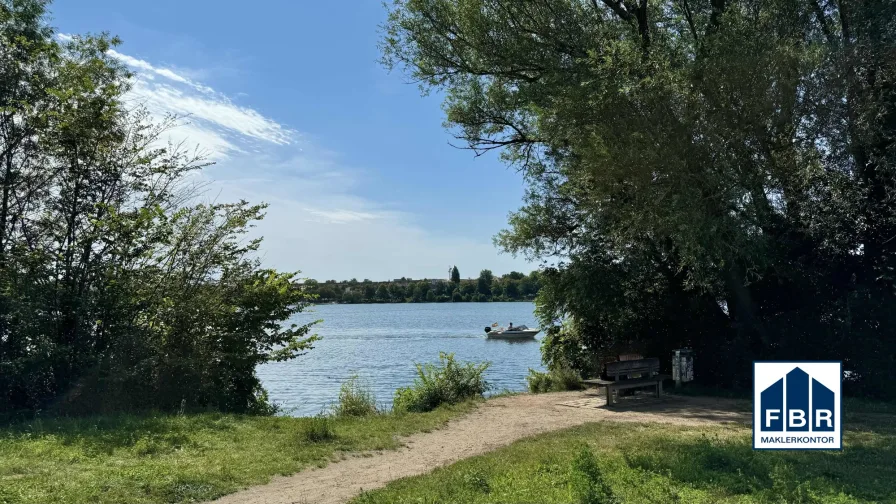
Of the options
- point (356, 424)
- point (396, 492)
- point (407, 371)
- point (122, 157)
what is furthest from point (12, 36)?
point (407, 371)

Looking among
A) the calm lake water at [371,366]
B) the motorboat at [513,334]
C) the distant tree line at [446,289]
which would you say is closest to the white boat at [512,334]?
the motorboat at [513,334]

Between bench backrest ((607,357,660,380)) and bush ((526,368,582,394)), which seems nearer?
bench backrest ((607,357,660,380))

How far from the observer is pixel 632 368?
40.6ft

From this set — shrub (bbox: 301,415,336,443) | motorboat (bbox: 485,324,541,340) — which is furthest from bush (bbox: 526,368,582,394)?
motorboat (bbox: 485,324,541,340)

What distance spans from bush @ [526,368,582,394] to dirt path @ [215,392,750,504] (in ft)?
3.67

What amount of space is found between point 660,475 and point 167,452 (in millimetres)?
6000

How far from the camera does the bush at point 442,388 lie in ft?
42.3

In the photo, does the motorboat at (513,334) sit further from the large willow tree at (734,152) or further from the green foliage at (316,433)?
the green foliage at (316,433)

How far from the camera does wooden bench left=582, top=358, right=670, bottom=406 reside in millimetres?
11844

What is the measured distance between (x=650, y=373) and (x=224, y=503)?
9459 millimetres

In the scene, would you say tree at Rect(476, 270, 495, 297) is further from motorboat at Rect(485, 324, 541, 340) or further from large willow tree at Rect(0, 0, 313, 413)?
large willow tree at Rect(0, 0, 313, 413)

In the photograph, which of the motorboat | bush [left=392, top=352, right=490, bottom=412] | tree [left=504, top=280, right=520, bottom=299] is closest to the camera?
bush [left=392, top=352, right=490, bottom=412]

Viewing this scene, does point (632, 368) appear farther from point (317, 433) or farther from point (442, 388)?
point (317, 433)

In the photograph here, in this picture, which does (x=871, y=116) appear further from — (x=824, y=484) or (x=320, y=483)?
(x=320, y=483)
